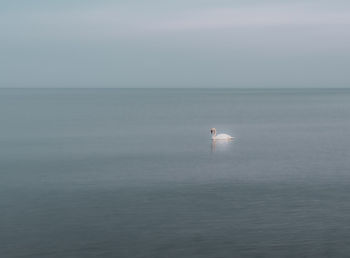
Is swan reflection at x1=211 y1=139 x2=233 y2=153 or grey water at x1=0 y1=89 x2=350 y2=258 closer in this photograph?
grey water at x1=0 y1=89 x2=350 y2=258

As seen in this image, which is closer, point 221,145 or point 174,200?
point 174,200

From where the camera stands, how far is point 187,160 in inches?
2210

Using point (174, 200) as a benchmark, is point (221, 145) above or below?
above

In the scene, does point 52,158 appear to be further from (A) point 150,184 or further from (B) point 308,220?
(B) point 308,220

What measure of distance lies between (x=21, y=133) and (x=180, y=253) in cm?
6431

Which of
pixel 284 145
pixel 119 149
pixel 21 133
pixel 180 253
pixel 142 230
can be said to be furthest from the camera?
pixel 21 133

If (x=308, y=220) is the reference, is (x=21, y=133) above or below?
above

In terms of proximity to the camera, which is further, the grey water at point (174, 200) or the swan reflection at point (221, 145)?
the swan reflection at point (221, 145)

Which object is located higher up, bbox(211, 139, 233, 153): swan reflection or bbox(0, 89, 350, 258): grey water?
bbox(211, 139, 233, 153): swan reflection

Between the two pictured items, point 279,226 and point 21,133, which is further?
point 21,133

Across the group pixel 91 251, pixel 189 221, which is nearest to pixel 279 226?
pixel 189 221

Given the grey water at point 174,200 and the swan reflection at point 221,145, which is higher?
the swan reflection at point 221,145

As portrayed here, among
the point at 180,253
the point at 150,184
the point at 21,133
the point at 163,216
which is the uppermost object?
the point at 21,133

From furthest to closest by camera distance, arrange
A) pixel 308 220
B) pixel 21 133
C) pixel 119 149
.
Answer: pixel 21 133, pixel 119 149, pixel 308 220
